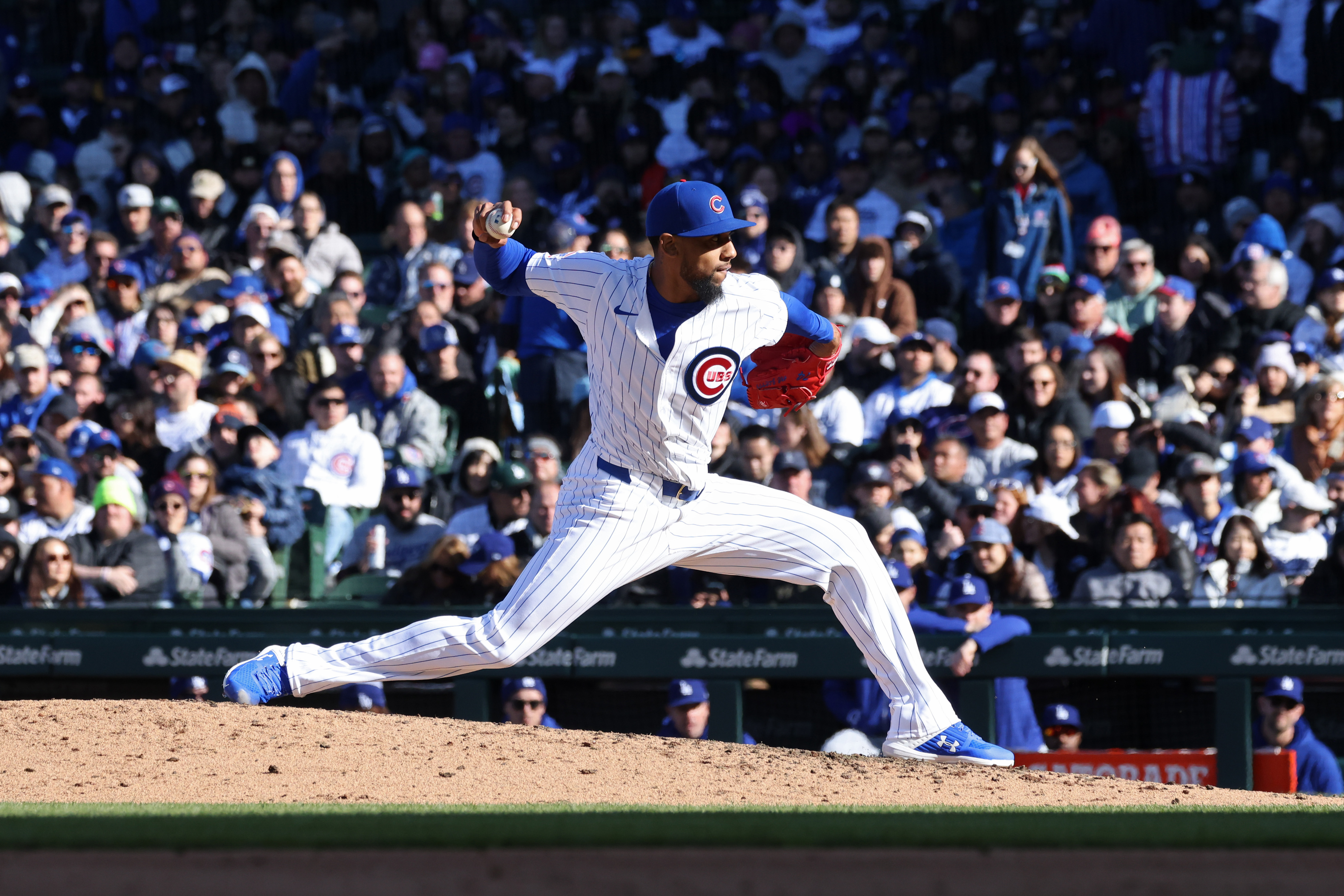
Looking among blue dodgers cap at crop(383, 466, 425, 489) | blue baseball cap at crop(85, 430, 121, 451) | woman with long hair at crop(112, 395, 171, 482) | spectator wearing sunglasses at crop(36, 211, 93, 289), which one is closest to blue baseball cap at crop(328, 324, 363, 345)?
woman with long hair at crop(112, 395, 171, 482)

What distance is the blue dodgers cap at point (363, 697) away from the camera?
702 cm

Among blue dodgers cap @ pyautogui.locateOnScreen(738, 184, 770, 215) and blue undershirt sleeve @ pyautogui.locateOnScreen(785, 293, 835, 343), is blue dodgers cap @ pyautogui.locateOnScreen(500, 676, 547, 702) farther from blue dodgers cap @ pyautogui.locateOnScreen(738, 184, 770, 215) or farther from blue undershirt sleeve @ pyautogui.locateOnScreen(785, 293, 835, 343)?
blue dodgers cap @ pyautogui.locateOnScreen(738, 184, 770, 215)

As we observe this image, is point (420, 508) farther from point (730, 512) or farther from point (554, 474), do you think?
point (730, 512)

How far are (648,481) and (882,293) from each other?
16.5 feet

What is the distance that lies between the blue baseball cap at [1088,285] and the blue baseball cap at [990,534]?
2294 mm

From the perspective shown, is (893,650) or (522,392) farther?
(522,392)

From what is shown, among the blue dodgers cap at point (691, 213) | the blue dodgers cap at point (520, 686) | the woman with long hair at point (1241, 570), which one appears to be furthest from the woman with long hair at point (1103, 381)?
the blue dodgers cap at point (691, 213)

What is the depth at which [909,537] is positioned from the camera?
712 centimetres

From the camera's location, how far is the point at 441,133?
1154 cm

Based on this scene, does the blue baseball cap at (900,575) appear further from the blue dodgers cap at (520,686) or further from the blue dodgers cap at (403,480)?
the blue dodgers cap at (403,480)

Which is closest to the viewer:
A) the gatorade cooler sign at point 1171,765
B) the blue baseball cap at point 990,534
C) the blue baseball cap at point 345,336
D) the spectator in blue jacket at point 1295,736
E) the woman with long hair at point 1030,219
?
the gatorade cooler sign at point 1171,765

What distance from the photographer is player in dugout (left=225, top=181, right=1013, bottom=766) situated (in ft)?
14.2

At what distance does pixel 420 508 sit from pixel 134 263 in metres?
3.91

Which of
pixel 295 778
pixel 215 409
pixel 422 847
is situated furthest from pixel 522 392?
pixel 422 847
